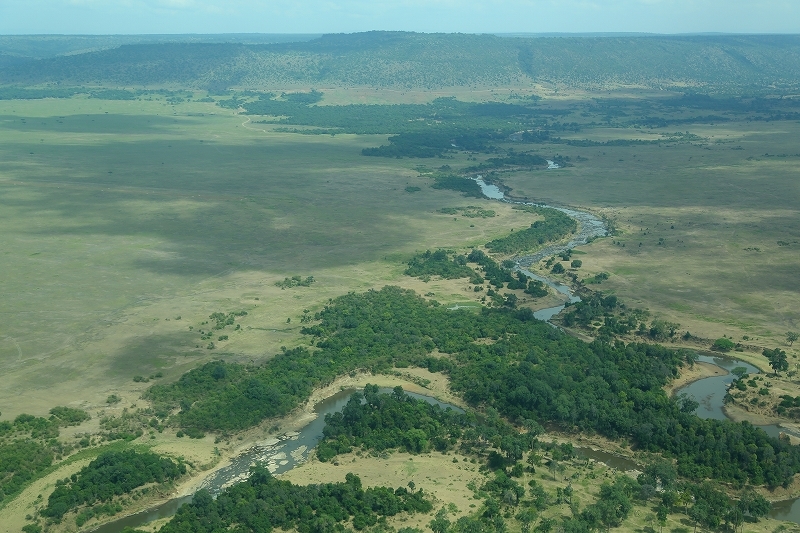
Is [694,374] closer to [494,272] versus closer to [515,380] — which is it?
[515,380]

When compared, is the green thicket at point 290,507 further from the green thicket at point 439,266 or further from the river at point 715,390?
the green thicket at point 439,266

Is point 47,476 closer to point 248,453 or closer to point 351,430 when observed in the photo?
point 248,453

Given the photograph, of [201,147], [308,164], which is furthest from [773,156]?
[201,147]

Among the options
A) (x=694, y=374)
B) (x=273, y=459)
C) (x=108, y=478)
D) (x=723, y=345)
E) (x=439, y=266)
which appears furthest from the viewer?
(x=439, y=266)

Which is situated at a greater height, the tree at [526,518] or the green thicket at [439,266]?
the green thicket at [439,266]

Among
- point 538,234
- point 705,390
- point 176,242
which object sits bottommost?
point 705,390

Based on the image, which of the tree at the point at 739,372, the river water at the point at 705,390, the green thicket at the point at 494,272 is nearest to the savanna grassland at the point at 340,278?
the green thicket at the point at 494,272

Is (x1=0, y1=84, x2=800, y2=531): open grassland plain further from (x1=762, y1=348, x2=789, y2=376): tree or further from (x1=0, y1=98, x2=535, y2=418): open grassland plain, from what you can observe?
(x1=762, y1=348, x2=789, y2=376): tree

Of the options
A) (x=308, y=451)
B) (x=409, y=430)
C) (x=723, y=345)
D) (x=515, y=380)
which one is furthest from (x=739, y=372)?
(x=308, y=451)
